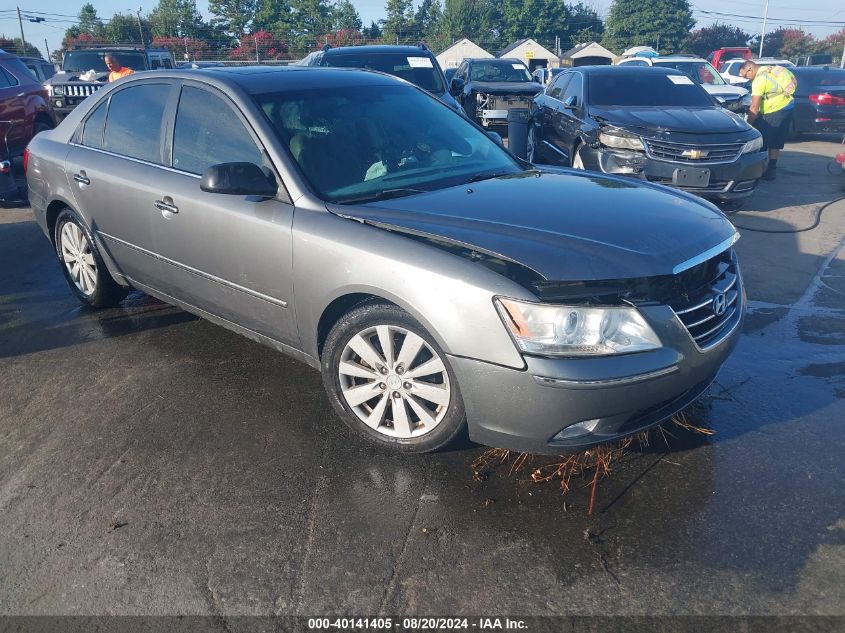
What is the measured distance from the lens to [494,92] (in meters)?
14.4

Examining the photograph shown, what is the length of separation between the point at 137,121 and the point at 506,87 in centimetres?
1150

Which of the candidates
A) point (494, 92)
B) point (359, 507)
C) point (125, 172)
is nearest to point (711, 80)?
point (494, 92)

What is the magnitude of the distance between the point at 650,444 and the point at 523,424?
0.88 metres

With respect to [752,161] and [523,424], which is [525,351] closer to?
[523,424]

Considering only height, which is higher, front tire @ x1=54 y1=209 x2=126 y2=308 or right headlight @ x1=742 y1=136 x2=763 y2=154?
right headlight @ x1=742 y1=136 x2=763 y2=154

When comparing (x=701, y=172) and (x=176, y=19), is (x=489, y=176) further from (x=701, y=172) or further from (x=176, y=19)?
(x=176, y=19)

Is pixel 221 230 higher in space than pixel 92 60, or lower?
lower

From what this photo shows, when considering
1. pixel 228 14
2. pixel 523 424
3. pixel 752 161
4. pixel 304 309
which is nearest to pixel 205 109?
pixel 304 309

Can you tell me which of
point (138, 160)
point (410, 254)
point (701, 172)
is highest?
point (138, 160)

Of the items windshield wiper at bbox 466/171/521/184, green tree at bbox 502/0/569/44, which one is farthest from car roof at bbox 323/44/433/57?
green tree at bbox 502/0/569/44

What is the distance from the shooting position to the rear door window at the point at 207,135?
3689mm

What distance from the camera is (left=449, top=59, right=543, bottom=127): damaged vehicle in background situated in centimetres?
1441

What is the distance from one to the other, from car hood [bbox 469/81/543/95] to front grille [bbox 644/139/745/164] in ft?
25.1

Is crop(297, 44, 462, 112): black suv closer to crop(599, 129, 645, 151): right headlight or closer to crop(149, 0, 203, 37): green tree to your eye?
crop(599, 129, 645, 151): right headlight
